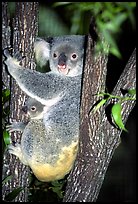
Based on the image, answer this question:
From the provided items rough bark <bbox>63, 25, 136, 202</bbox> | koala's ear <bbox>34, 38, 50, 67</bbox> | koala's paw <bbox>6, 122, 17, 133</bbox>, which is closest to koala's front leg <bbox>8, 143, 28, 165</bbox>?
koala's paw <bbox>6, 122, 17, 133</bbox>

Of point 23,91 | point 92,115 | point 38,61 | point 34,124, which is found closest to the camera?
point 92,115

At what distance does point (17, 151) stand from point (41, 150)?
0.20m

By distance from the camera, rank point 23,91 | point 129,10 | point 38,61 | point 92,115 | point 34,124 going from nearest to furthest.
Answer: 1. point 129,10
2. point 92,115
3. point 23,91
4. point 34,124
5. point 38,61

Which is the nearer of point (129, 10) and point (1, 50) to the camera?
point (129, 10)

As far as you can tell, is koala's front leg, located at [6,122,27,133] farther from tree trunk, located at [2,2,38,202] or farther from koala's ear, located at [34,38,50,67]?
koala's ear, located at [34,38,50,67]

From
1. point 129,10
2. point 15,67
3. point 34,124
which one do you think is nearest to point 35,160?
point 34,124

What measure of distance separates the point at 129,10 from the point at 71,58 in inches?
79.8

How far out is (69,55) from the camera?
3.01 m

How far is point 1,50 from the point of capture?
2.76m

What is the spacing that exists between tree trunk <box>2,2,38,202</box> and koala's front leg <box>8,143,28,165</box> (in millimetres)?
33

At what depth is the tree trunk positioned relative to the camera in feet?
8.23

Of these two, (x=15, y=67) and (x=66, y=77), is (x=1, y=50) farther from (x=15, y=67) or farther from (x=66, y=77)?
(x=66, y=77)

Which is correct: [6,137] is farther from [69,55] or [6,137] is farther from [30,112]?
[69,55]

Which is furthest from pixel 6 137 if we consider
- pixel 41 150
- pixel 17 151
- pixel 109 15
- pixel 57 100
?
pixel 109 15
